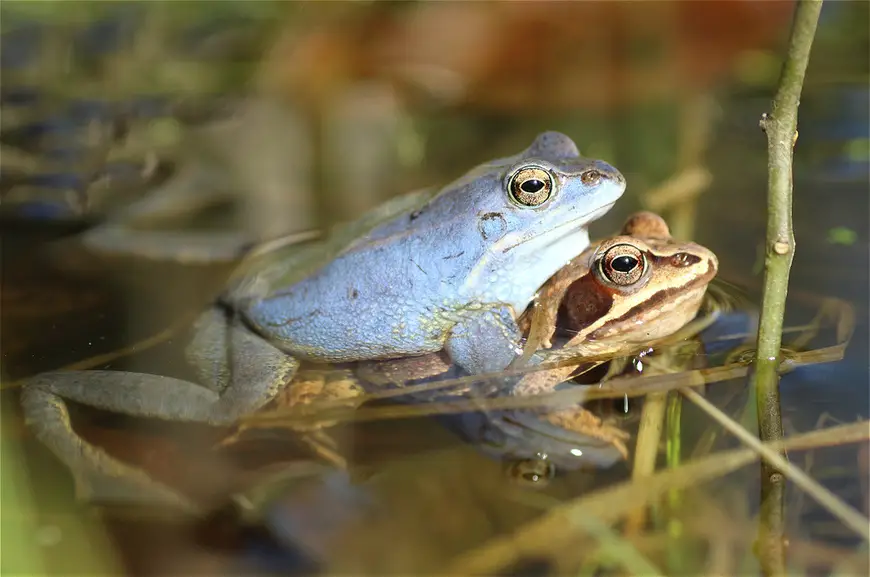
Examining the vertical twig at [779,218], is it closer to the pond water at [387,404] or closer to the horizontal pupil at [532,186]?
the pond water at [387,404]

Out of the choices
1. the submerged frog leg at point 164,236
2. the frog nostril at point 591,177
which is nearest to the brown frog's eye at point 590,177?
the frog nostril at point 591,177

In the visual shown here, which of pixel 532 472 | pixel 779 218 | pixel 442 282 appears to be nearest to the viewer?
pixel 779 218

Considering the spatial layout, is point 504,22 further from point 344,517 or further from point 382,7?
point 344,517

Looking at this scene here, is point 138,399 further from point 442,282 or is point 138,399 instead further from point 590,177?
point 590,177

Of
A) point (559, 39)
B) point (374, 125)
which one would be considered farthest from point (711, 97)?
point (374, 125)

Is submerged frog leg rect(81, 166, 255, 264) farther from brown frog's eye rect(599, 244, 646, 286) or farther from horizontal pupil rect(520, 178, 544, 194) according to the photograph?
brown frog's eye rect(599, 244, 646, 286)

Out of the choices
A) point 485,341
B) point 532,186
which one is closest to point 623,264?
point 532,186
